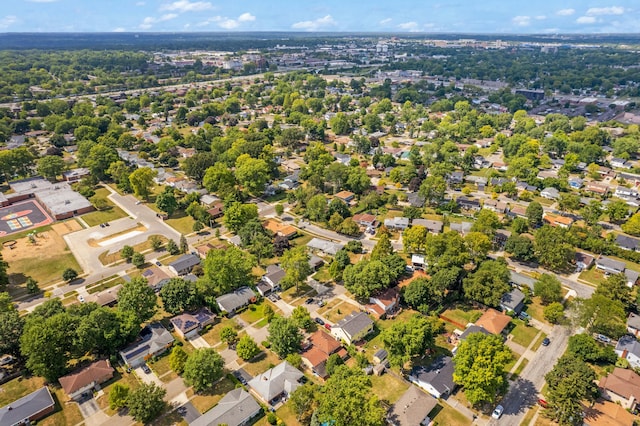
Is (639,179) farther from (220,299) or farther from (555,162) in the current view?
(220,299)

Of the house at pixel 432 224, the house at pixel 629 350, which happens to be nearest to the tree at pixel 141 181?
the house at pixel 432 224

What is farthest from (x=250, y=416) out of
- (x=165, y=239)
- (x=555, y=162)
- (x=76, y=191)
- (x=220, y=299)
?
(x=555, y=162)

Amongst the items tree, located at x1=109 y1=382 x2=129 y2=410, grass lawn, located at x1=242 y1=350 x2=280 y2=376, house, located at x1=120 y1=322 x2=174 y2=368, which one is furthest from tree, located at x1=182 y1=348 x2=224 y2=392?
house, located at x1=120 y1=322 x2=174 y2=368

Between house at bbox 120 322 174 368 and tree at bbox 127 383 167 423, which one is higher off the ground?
tree at bbox 127 383 167 423

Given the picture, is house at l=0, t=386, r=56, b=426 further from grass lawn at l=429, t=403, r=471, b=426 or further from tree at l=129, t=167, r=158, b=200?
tree at l=129, t=167, r=158, b=200

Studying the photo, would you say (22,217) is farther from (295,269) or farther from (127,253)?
(295,269)

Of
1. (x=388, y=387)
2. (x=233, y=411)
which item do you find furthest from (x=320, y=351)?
(x=233, y=411)
